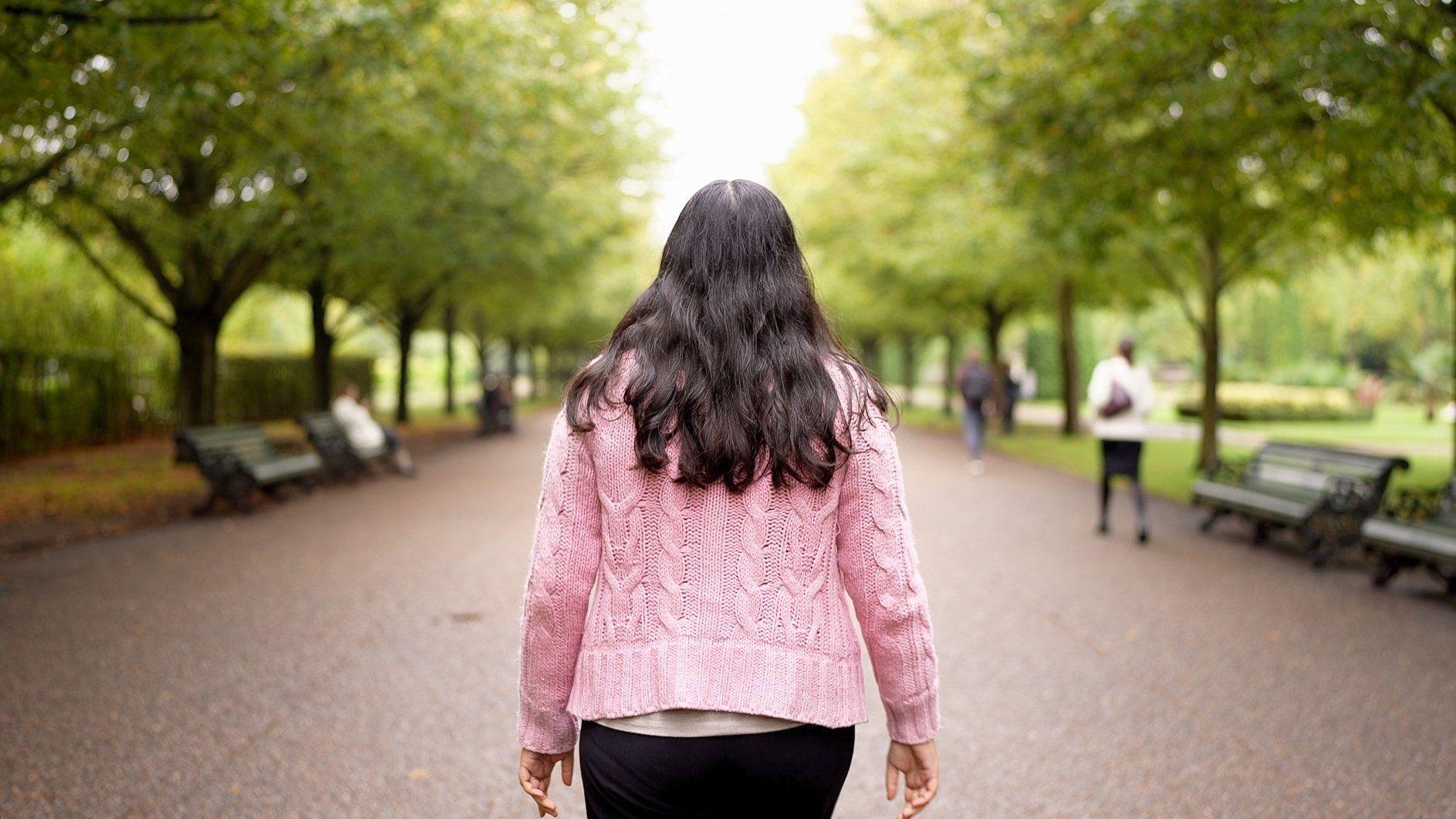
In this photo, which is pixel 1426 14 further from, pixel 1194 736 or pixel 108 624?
pixel 108 624

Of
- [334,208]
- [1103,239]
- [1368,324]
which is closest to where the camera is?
[1103,239]

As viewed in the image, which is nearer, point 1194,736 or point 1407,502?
point 1194,736

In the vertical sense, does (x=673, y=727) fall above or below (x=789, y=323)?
below

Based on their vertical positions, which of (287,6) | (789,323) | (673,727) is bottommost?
(673,727)

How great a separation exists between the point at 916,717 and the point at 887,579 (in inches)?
10.3

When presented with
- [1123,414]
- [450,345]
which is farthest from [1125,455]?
[450,345]

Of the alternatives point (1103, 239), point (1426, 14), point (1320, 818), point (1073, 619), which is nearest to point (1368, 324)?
point (1103, 239)

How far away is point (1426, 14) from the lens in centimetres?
782

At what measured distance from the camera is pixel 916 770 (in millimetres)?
2074

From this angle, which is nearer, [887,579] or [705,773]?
[705,773]

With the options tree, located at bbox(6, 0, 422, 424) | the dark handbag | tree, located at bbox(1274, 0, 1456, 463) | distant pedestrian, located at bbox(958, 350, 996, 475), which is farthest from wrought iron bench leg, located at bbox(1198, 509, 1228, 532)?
tree, located at bbox(6, 0, 422, 424)

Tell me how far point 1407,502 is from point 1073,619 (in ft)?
15.2

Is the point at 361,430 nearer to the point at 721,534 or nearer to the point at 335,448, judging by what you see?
the point at 335,448

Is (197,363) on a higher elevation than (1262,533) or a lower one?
higher
